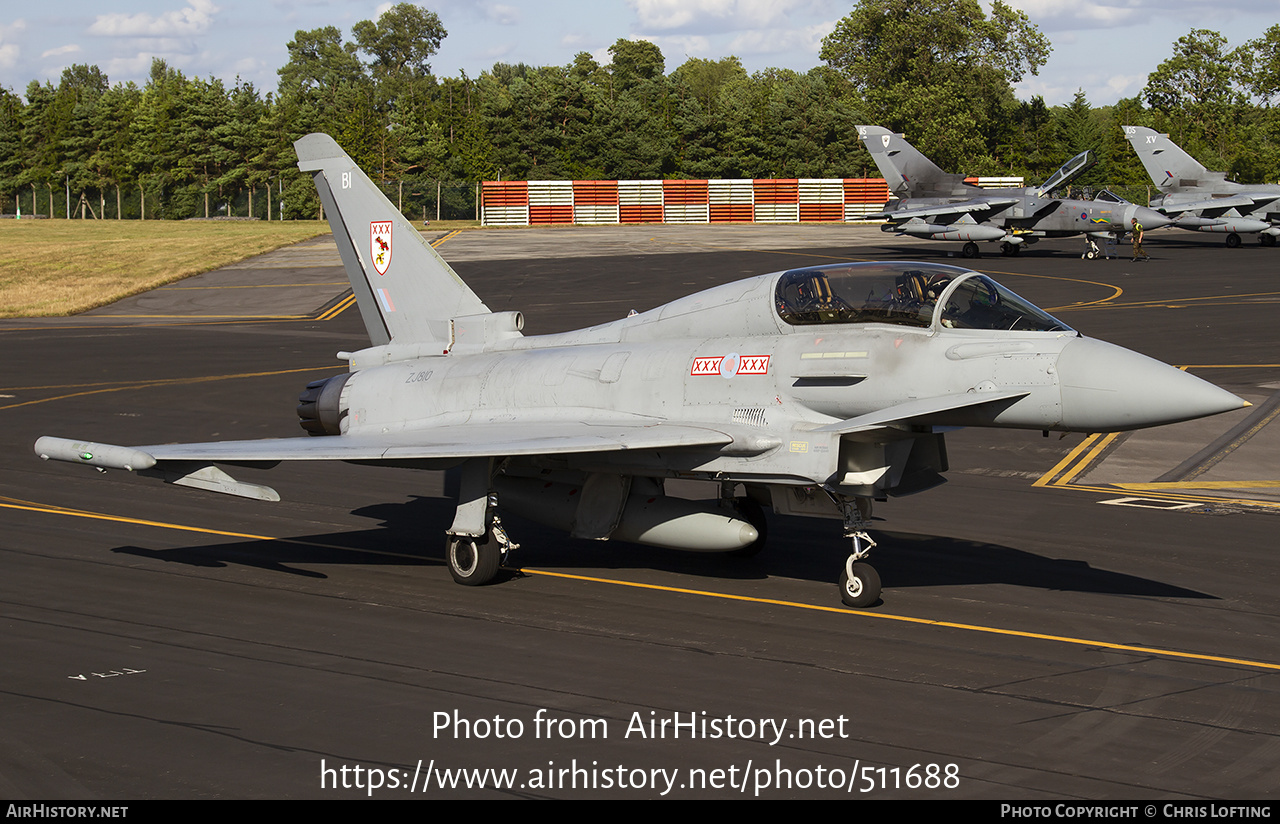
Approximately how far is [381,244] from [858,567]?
815 cm

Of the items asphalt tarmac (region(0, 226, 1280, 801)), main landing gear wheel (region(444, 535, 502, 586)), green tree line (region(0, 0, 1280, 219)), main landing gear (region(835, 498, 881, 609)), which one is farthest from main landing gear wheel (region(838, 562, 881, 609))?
green tree line (region(0, 0, 1280, 219))

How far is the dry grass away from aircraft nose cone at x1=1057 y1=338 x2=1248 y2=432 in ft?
138

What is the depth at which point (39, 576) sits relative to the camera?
533 inches

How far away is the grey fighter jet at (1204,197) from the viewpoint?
57812 millimetres

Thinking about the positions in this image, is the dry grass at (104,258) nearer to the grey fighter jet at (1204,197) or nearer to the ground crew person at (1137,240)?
the ground crew person at (1137,240)

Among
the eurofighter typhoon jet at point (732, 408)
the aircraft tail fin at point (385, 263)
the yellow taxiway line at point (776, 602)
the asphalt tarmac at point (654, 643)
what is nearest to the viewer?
the asphalt tarmac at point (654, 643)

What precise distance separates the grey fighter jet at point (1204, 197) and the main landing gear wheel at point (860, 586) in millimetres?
53047

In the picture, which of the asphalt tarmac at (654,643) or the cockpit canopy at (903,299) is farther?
the cockpit canopy at (903,299)

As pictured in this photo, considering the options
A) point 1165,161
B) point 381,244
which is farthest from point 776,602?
point 1165,161

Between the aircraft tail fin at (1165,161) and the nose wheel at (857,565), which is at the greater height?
the aircraft tail fin at (1165,161)

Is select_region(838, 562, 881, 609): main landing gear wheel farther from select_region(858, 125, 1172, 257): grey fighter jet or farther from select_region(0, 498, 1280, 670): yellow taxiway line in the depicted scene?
select_region(858, 125, 1172, 257): grey fighter jet

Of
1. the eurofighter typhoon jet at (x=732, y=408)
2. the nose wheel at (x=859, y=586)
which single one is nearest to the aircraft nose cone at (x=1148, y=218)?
the eurofighter typhoon jet at (x=732, y=408)

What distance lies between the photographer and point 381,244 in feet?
54.1

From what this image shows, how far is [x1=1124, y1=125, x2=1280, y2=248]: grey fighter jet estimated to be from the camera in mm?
57812
